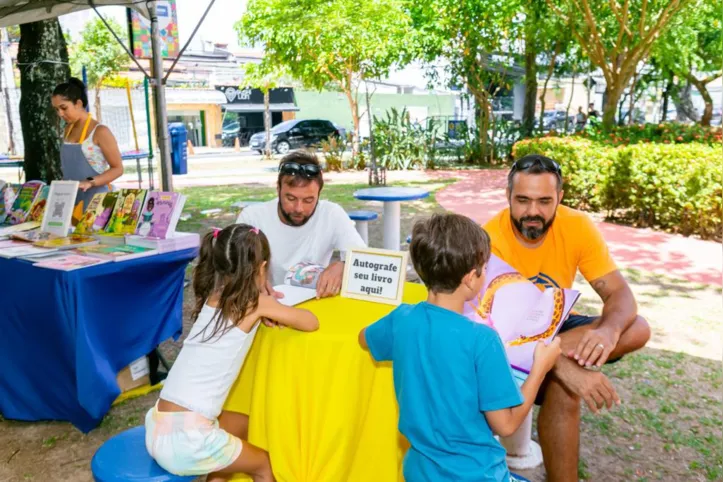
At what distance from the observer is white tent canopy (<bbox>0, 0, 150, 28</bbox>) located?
479cm

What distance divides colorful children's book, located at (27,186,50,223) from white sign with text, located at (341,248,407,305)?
2412 millimetres

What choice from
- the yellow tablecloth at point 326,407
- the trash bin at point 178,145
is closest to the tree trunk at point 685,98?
the trash bin at point 178,145

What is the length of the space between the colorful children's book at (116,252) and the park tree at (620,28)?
29.6ft

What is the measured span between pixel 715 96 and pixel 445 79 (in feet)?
147

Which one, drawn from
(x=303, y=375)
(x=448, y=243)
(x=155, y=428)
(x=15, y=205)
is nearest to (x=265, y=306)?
(x=303, y=375)

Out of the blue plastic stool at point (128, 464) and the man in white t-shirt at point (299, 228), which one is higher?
the man in white t-shirt at point (299, 228)

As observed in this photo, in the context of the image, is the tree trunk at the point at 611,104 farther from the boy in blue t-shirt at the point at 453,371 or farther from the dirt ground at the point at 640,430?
the boy in blue t-shirt at the point at 453,371

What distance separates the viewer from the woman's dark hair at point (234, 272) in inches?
82.4

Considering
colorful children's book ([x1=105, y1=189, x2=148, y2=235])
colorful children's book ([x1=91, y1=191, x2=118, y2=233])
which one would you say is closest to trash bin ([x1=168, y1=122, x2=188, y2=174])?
colorful children's book ([x1=91, y1=191, x2=118, y2=233])

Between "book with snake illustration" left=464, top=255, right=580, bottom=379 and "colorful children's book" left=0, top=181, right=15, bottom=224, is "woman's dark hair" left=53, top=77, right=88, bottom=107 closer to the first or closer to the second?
"colorful children's book" left=0, top=181, right=15, bottom=224

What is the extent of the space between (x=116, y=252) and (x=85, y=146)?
1.32 m

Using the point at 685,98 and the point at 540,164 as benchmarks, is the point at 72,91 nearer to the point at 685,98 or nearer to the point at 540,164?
the point at 540,164

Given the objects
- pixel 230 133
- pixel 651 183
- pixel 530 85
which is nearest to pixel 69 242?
pixel 651 183

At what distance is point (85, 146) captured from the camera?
13.5ft
